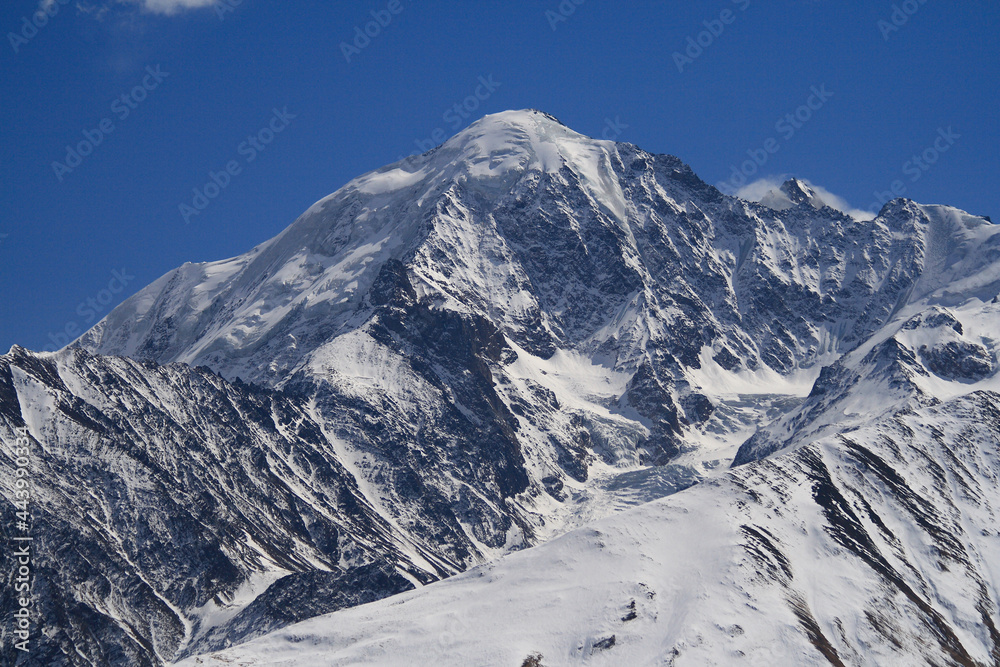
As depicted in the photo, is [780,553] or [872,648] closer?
[872,648]

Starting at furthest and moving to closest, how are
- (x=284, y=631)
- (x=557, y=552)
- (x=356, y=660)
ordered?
(x=557, y=552) → (x=284, y=631) → (x=356, y=660)

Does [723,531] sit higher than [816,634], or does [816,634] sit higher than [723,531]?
[723,531]

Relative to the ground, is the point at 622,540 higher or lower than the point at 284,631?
lower

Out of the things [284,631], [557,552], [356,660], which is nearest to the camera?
[356,660]

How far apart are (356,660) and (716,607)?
44084 millimetres

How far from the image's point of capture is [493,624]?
173 metres

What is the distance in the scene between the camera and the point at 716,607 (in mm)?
170625

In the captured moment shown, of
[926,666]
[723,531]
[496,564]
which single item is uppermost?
[496,564]

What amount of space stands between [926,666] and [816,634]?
14.6m

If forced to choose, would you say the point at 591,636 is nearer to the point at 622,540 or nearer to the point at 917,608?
the point at 622,540

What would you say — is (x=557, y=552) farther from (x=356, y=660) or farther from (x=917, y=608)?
(x=917, y=608)

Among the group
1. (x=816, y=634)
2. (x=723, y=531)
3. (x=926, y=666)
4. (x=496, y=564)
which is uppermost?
(x=496, y=564)

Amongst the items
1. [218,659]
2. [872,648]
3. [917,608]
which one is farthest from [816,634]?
[218,659]

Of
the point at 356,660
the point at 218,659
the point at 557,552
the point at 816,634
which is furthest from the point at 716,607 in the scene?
the point at 218,659
